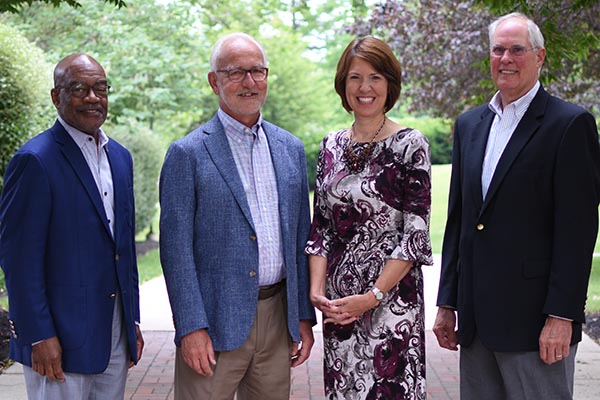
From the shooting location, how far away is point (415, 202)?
355cm

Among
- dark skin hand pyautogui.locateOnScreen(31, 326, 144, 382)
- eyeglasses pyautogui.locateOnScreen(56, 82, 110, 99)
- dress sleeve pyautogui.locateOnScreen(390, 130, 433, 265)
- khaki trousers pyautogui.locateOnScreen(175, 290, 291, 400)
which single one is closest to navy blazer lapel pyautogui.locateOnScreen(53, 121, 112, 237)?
eyeglasses pyautogui.locateOnScreen(56, 82, 110, 99)

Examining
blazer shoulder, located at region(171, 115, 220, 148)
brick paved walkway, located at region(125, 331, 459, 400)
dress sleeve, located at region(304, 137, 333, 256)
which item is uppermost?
blazer shoulder, located at region(171, 115, 220, 148)

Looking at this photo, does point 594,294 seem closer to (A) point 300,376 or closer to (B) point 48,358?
(A) point 300,376

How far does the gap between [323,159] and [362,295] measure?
2.12 feet

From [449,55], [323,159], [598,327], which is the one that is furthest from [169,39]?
[323,159]

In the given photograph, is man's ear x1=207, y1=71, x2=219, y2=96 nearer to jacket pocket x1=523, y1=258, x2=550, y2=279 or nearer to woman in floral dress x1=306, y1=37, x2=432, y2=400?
woman in floral dress x1=306, y1=37, x2=432, y2=400

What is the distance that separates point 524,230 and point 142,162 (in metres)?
13.7

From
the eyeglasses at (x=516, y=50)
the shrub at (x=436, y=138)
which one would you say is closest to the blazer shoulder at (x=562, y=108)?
the eyeglasses at (x=516, y=50)

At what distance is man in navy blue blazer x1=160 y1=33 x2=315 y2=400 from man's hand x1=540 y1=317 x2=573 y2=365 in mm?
1032

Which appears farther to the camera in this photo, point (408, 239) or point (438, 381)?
point (438, 381)

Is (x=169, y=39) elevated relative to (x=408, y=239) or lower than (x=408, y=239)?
elevated

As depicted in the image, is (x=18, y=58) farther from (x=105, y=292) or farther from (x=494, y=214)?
(x=494, y=214)

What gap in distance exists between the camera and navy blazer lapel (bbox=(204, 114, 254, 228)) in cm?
361

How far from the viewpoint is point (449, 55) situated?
11.9 metres
